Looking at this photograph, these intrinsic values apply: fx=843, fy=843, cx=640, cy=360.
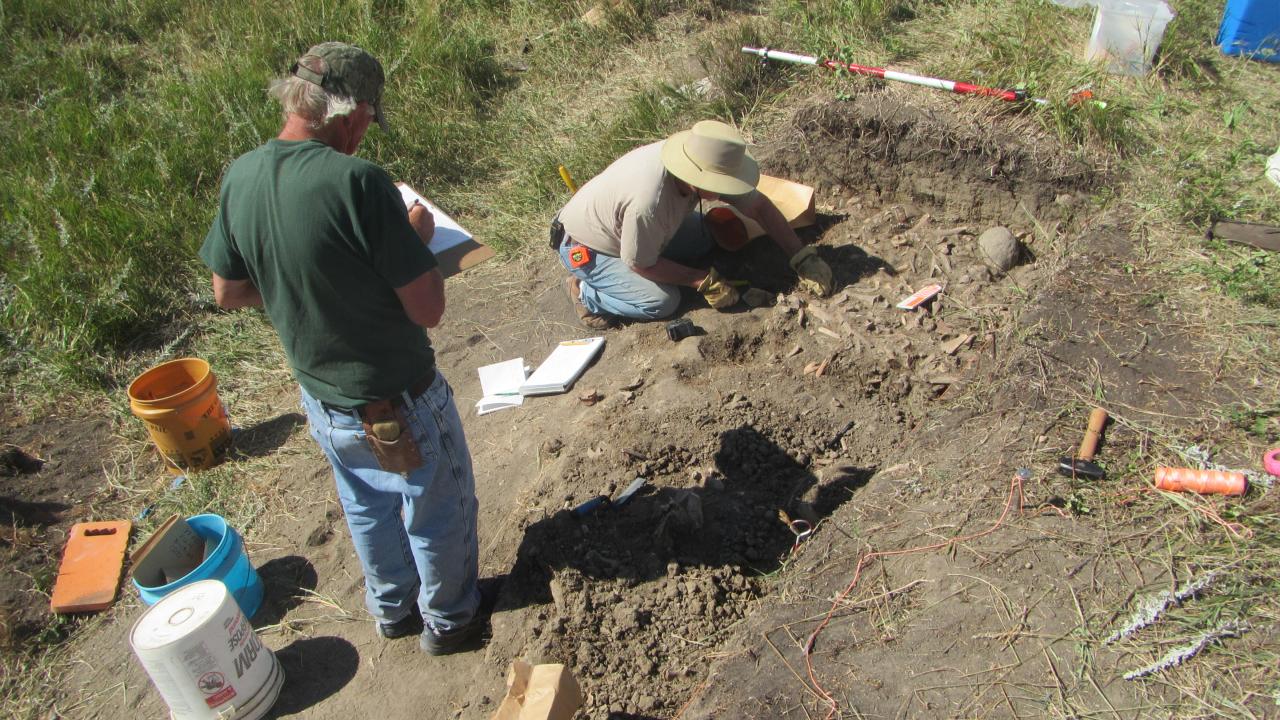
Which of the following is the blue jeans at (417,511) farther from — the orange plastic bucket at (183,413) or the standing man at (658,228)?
the standing man at (658,228)

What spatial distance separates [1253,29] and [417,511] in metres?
5.96

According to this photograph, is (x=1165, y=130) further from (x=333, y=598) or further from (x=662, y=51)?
A: (x=333, y=598)

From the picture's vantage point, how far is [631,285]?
5074mm

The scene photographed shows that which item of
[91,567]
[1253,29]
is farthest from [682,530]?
[1253,29]

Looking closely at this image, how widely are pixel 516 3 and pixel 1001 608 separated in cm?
749

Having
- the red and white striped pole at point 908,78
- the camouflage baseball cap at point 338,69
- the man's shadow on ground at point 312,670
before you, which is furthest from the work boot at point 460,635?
the red and white striped pole at point 908,78

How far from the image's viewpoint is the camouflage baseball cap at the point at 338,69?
8.30 ft

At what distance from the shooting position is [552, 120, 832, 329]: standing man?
449 cm

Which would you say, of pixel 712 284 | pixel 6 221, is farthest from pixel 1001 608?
pixel 6 221

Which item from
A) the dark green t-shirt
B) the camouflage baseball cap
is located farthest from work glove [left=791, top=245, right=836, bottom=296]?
the camouflage baseball cap

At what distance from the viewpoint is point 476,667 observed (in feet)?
11.2

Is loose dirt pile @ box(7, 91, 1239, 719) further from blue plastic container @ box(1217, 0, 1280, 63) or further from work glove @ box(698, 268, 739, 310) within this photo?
blue plastic container @ box(1217, 0, 1280, 63)

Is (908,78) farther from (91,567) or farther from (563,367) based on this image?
(91,567)

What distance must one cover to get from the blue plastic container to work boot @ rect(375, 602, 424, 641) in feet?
19.8
